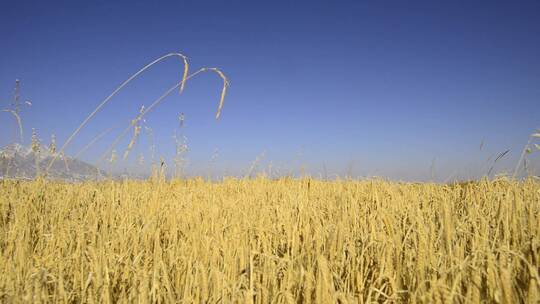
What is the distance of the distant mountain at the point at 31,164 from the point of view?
10.3ft

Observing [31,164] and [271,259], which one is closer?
[271,259]

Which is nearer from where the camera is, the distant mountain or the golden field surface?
the golden field surface

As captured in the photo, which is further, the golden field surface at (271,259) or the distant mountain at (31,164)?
the distant mountain at (31,164)

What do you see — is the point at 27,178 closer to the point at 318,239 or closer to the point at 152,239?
the point at 152,239

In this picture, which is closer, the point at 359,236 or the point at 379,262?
the point at 379,262

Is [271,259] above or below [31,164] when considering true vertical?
below

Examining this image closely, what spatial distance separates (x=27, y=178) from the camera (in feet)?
13.3

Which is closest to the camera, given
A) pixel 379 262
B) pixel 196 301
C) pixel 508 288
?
pixel 508 288

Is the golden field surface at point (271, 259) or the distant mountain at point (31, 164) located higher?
the distant mountain at point (31, 164)

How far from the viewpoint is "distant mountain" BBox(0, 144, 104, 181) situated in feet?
10.3

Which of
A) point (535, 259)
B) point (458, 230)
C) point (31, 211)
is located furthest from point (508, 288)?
point (31, 211)

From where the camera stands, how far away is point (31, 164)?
368 cm

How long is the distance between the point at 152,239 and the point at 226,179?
421 cm

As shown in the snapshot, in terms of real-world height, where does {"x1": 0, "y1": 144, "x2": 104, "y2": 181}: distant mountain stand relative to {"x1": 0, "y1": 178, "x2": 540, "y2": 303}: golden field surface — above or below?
above
